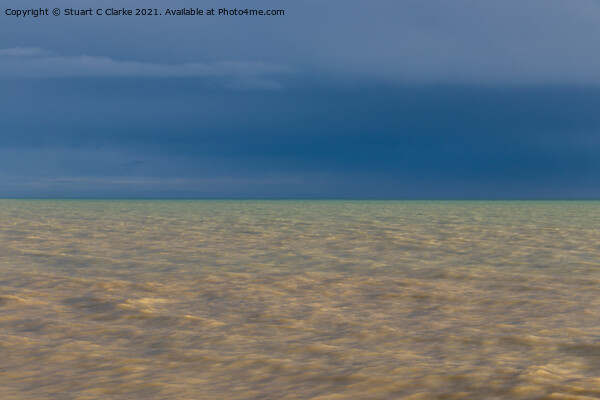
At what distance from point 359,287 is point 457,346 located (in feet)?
14.7

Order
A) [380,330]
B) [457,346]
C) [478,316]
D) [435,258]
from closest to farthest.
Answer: [457,346]
[380,330]
[478,316]
[435,258]

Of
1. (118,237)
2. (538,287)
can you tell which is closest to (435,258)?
(538,287)

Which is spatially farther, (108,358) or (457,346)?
(457,346)

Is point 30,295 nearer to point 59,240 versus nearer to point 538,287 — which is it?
point 538,287

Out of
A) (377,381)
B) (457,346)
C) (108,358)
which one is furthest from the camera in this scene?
(457,346)

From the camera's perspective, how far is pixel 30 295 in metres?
10.6

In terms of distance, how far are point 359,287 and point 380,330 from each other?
3.60 metres

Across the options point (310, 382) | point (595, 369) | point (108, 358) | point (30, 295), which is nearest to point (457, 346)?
point (595, 369)

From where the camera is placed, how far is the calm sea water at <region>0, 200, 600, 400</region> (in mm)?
6035

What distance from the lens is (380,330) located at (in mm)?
8250

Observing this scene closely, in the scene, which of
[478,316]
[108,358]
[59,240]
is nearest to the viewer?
[108,358]

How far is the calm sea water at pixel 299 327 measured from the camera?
19.8ft

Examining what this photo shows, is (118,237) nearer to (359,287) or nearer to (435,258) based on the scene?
(435,258)

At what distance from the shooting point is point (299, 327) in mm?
8453
